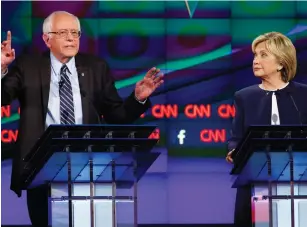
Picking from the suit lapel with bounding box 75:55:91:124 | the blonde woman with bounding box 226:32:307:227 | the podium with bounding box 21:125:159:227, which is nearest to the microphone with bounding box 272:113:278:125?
the blonde woman with bounding box 226:32:307:227

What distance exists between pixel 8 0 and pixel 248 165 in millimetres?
3533

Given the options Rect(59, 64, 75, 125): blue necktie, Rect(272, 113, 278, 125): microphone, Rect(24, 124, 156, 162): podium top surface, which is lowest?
Rect(24, 124, 156, 162): podium top surface

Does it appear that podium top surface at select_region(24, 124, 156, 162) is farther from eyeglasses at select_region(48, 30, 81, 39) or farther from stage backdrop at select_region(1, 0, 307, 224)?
stage backdrop at select_region(1, 0, 307, 224)

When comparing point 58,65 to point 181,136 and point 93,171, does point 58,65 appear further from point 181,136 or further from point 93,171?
point 181,136

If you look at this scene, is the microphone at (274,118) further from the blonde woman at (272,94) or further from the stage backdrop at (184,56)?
the stage backdrop at (184,56)

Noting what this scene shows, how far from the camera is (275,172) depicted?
5.01 m

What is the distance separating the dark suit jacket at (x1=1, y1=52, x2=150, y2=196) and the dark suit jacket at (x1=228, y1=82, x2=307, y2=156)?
1.53ft

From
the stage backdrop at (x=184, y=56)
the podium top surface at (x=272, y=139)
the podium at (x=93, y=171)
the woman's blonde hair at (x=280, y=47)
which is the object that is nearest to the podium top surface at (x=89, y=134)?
the podium at (x=93, y=171)

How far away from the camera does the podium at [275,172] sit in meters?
4.86

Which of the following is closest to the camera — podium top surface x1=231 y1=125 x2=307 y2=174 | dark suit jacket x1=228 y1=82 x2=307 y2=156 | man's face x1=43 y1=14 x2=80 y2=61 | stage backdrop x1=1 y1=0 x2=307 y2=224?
podium top surface x1=231 y1=125 x2=307 y2=174

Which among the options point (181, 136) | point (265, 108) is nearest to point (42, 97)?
point (265, 108)

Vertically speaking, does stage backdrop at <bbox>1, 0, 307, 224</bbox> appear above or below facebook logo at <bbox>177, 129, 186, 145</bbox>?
above

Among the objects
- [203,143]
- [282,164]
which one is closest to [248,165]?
[282,164]

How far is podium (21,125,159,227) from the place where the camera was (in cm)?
488
